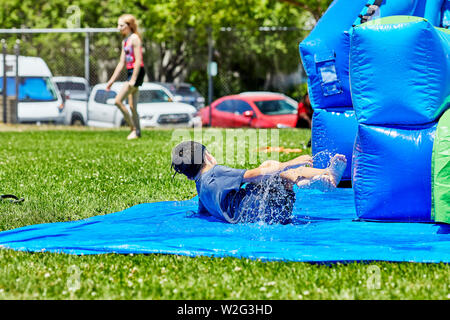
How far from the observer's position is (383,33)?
568cm

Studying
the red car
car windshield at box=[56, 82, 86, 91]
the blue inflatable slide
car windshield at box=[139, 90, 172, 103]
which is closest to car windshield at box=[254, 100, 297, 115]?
the red car

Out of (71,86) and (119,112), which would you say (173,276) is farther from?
(71,86)

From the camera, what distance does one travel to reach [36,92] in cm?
2055

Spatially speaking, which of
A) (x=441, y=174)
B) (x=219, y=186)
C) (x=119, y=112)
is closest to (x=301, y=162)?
(x=219, y=186)

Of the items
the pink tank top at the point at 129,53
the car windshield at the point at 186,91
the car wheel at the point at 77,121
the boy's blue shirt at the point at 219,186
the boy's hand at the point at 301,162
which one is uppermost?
the pink tank top at the point at 129,53

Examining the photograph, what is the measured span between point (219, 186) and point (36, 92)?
52.0 ft

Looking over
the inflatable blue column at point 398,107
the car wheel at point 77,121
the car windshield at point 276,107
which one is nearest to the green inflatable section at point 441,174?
the inflatable blue column at point 398,107

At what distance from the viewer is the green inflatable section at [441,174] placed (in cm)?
527

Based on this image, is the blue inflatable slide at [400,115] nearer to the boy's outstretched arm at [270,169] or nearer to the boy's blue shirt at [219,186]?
the boy's outstretched arm at [270,169]

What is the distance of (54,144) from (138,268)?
901 centimetres

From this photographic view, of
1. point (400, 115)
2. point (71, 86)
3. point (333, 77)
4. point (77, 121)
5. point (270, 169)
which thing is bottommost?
point (77, 121)

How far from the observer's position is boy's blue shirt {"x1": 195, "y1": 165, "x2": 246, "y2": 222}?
5.62 m

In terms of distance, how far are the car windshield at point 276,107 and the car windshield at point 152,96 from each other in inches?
97.0
